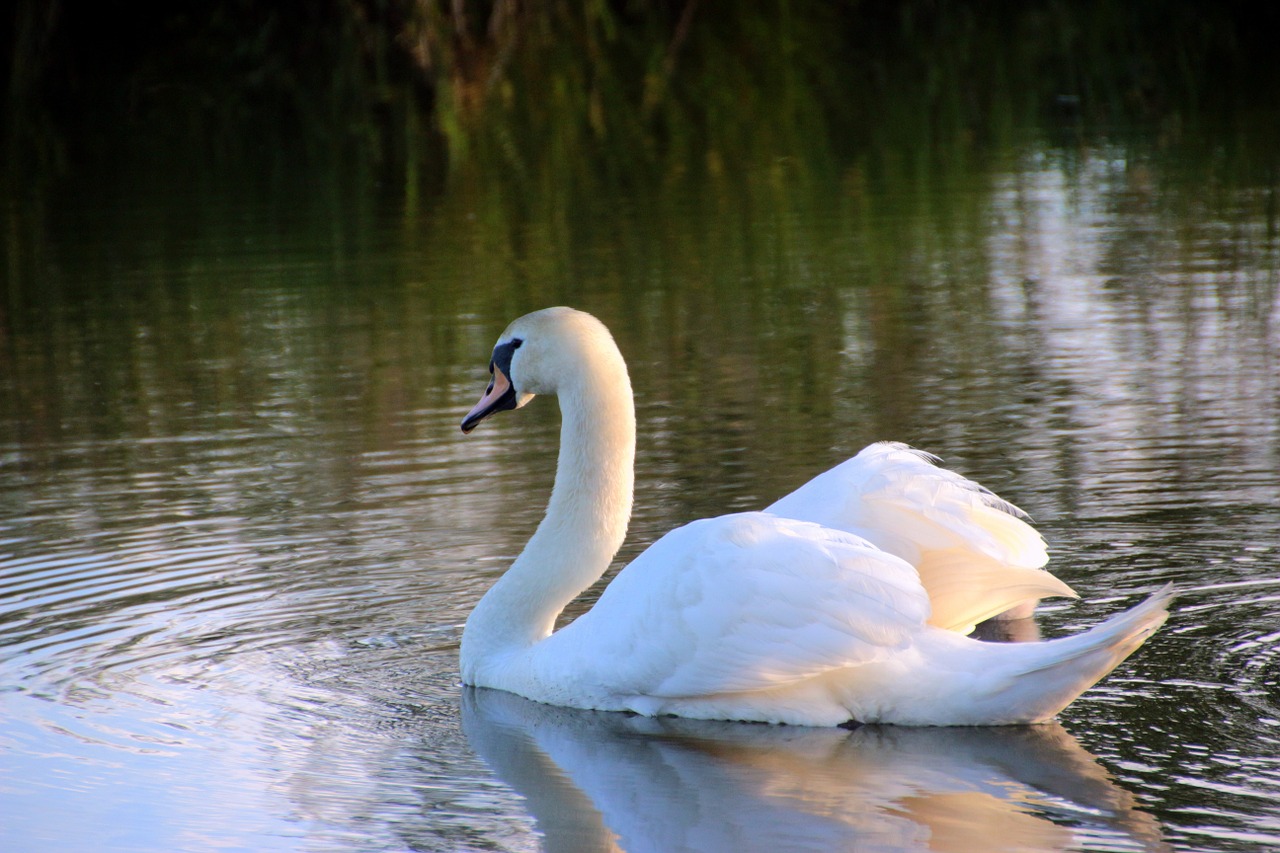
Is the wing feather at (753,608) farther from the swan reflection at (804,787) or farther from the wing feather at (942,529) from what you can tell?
the wing feather at (942,529)

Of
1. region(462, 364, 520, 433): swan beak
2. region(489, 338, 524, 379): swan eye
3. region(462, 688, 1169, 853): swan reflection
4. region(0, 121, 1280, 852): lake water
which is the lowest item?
region(462, 688, 1169, 853): swan reflection

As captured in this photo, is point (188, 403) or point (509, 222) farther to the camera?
point (509, 222)

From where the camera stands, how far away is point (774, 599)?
17.6 ft

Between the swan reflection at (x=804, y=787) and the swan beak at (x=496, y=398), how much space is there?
1.12 m

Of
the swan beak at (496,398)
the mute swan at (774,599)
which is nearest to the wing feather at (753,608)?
the mute swan at (774,599)

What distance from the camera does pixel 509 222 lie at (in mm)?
16750

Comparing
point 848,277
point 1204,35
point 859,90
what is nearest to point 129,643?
point 848,277

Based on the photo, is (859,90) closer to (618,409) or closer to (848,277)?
(848,277)

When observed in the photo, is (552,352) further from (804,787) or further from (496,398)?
(804,787)

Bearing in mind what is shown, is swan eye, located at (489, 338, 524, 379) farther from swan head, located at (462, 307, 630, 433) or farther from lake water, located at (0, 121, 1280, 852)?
lake water, located at (0, 121, 1280, 852)

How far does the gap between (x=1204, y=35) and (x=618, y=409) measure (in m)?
23.3

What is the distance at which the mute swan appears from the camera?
523 cm

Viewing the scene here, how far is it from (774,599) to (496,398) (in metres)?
1.52

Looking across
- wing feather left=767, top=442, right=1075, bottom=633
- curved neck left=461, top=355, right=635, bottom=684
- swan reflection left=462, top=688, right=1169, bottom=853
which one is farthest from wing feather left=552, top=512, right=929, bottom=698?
curved neck left=461, top=355, right=635, bottom=684
